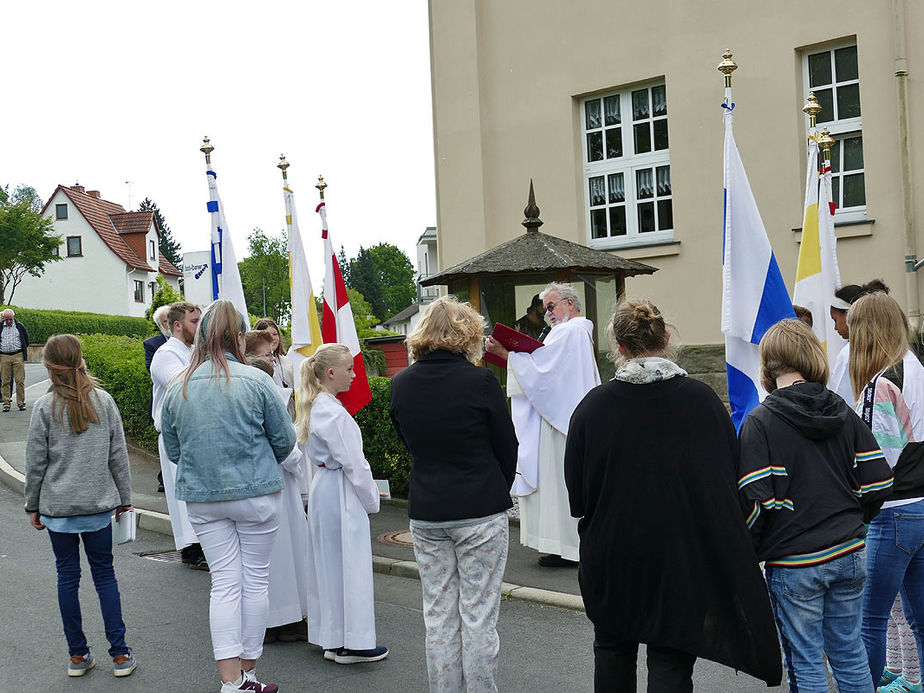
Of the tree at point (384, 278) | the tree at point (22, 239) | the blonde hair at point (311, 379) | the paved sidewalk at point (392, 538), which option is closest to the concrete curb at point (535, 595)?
the paved sidewalk at point (392, 538)

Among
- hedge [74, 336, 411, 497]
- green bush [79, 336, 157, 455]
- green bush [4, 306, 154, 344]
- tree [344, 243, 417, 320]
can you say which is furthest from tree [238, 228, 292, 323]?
green bush [79, 336, 157, 455]

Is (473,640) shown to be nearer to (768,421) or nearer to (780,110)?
(768,421)

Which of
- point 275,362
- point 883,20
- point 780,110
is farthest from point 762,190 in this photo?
point 275,362

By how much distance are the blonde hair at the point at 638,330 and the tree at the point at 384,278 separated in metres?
101

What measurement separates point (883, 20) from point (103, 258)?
5624cm

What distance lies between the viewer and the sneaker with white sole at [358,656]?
17.6ft

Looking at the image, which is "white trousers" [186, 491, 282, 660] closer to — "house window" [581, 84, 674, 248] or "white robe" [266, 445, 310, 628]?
"white robe" [266, 445, 310, 628]

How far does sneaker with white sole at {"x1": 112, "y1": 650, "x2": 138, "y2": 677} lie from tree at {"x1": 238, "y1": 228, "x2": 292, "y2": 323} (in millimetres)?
72335

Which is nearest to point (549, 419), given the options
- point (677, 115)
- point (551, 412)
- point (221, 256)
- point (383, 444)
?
point (551, 412)

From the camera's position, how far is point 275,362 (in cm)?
796

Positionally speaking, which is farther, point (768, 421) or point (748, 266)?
point (748, 266)

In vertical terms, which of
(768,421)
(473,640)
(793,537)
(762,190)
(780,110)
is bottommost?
(473,640)

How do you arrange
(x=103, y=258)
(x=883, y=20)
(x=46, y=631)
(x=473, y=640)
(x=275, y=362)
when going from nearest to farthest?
(x=473, y=640) < (x=46, y=631) < (x=275, y=362) < (x=883, y=20) < (x=103, y=258)

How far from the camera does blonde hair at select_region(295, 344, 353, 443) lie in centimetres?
530
